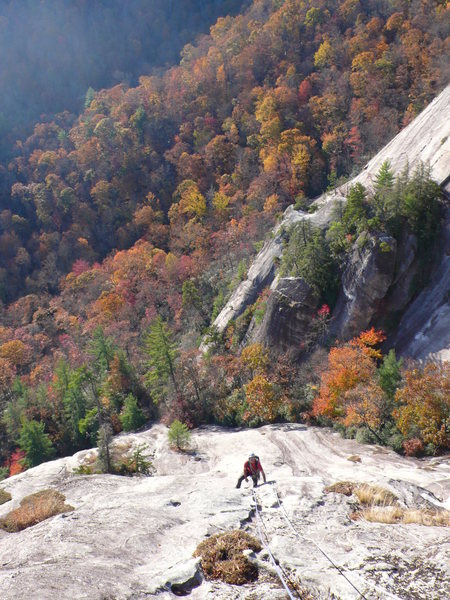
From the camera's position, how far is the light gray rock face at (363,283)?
33719 millimetres

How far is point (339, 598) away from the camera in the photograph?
7613 millimetres

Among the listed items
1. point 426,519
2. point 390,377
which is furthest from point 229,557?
point 390,377

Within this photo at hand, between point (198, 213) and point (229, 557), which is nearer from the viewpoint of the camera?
point (229, 557)

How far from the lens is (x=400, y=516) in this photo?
11.9m

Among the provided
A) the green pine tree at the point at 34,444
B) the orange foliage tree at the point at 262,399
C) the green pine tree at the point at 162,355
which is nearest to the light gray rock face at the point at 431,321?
the orange foliage tree at the point at 262,399

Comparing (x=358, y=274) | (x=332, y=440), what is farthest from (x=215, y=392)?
(x=358, y=274)

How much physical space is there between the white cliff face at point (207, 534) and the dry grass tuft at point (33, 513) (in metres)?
0.54

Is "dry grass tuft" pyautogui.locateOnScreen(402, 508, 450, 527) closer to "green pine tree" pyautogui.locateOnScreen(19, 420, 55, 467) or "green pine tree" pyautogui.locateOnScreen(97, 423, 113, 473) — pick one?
"green pine tree" pyautogui.locateOnScreen(97, 423, 113, 473)

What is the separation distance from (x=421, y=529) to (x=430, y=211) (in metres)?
29.0

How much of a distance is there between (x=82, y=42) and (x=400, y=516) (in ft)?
683

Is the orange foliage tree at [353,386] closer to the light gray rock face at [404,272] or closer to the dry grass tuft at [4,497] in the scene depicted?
the light gray rock face at [404,272]

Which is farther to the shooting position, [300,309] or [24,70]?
[24,70]

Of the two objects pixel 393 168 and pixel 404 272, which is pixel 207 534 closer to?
pixel 404 272

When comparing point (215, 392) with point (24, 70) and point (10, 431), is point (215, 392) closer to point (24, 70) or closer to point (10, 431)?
point (10, 431)
